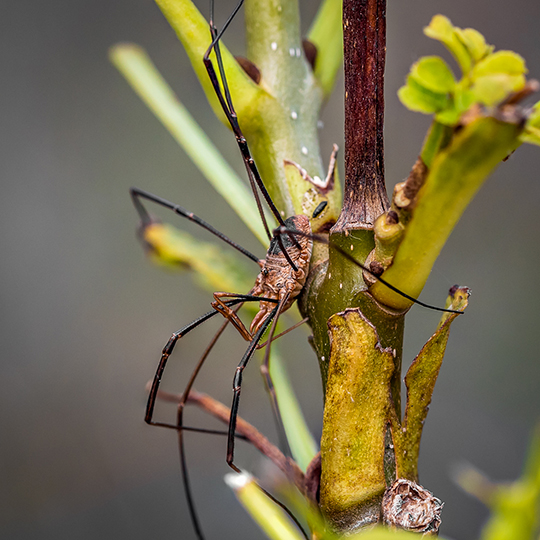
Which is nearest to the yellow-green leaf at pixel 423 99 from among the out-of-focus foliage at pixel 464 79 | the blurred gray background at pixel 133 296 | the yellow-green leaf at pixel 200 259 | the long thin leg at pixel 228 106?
the out-of-focus foliage at pixel 464 79

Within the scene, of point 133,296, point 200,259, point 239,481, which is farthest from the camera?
point 133,296

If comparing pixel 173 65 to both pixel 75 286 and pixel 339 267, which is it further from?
pixel 339 267

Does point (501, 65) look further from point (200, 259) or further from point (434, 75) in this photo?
point (200, 259)

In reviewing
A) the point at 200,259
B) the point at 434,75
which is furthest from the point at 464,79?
the point at 200,259

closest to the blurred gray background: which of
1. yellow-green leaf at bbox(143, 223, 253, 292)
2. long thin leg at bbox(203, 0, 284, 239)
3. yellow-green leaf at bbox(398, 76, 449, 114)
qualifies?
yellow-green leaf at bbox(143, 223, 253, 292)

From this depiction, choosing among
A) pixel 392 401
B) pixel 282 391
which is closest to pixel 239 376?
pixel 282 391

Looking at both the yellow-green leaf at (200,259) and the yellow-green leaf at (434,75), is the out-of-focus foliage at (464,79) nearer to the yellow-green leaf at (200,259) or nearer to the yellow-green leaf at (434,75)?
the yellow-green leaf at (434,75)

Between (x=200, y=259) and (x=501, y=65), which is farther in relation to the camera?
(x=200, y=259)
